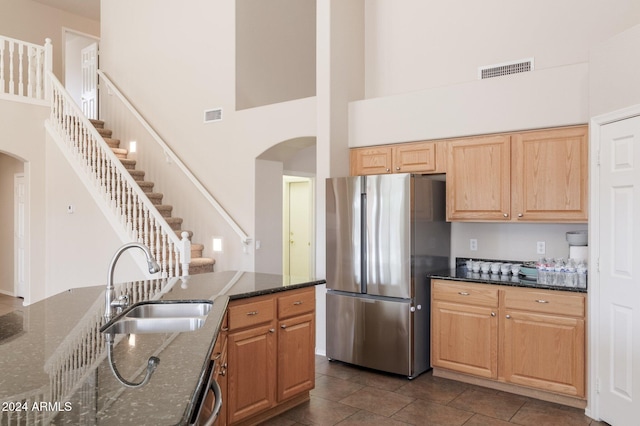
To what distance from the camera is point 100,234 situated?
6.36 metres

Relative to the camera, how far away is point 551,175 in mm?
3936

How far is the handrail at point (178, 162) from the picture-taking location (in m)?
5.87

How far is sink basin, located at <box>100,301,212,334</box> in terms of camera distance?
244 centimetres

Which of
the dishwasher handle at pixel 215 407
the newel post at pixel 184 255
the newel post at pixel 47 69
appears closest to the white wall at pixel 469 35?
the newel post at pixel 184 255

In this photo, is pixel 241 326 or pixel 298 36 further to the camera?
pixel 298 36

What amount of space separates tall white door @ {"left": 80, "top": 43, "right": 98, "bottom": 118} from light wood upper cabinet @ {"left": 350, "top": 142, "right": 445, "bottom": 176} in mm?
5806

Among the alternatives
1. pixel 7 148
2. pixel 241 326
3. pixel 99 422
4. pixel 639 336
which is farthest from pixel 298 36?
pixel 99 422

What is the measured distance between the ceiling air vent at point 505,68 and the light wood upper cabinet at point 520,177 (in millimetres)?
779

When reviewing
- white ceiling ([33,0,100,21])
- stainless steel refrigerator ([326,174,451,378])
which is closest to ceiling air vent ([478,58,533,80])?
stainless steel refrigerator ([326,174,451,378])

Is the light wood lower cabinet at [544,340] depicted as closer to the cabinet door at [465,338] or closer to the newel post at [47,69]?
the cabinet door at [465,338]

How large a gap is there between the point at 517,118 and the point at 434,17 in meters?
1.62

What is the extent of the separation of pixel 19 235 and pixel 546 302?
882 cm

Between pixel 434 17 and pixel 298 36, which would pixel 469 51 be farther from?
pixel 298 36

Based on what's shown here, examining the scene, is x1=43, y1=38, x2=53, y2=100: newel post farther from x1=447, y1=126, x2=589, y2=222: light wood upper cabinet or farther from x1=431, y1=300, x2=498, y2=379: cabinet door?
x1=431, y1=300, x2=498, y2=379: cabinet door
